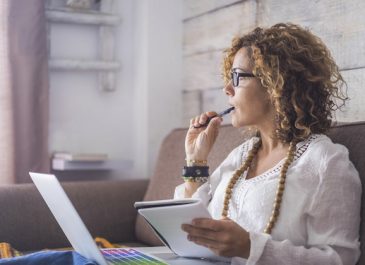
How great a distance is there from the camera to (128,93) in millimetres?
2686

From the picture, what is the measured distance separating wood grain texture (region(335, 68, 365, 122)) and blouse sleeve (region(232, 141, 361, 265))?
1.47 feet

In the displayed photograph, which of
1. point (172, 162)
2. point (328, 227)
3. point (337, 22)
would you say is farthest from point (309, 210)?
point (172, 162)

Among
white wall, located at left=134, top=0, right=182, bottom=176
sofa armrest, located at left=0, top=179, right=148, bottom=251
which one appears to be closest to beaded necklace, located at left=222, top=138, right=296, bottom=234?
sofa armrest, located at left=0, top=179, right=148, bottom=251

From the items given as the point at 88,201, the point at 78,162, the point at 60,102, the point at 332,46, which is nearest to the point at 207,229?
the point at 332,46

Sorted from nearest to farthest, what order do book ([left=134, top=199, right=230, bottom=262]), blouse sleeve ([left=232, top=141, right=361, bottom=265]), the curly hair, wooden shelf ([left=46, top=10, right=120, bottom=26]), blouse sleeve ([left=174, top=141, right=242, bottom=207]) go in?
book ([left=134, top=199, right=230, bottom=262])
blouse sleeve ([left=232, top=141, right=361, bottom=265])
the curly hair
blouse sleeve ([left=174, top=141, right=242, bottom=207])
wooden shelf ([left=46, top=10, right=120, bottom=26])

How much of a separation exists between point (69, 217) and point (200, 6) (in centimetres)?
151

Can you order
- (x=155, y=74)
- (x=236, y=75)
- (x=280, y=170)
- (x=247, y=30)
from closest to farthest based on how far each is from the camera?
(x=280, y=170) < (x=236, y=75) < (x=247, y=30) < (x=155, y=74)

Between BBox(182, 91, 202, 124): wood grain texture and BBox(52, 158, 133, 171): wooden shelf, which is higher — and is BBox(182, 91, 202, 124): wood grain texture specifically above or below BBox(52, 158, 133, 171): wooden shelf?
above

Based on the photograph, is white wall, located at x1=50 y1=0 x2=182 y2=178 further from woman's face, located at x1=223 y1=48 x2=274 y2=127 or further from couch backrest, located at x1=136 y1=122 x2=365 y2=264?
woman's face, located at x1=223 y1=48 x2=274 y2=127

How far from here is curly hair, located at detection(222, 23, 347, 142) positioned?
55.5 inches

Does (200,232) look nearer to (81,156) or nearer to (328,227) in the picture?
(328,227)

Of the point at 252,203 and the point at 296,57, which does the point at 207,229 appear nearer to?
the point at 252,203

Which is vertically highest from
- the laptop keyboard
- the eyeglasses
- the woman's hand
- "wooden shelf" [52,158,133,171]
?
the eyeglasses

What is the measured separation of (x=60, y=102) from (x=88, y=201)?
58cm
